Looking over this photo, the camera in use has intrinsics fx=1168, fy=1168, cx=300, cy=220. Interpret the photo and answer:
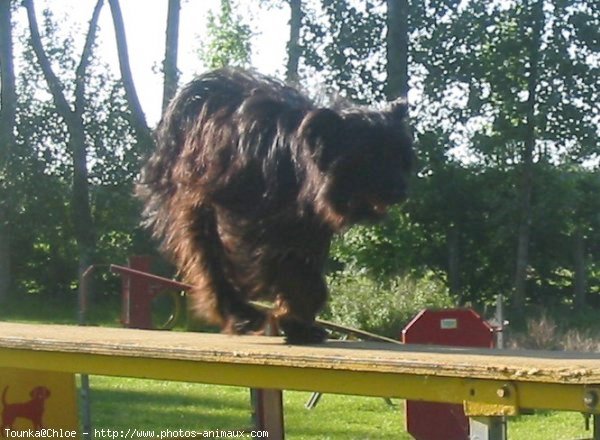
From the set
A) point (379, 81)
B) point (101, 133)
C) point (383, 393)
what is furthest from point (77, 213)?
point (383, 393)

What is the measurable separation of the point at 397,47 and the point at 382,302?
20.7 ft

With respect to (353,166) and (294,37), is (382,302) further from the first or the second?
(353,166)

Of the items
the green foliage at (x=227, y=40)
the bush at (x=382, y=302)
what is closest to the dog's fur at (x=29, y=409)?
the bush at (x=382, y=302)

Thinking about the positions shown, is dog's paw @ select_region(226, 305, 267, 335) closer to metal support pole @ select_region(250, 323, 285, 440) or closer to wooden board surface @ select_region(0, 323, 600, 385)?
wooden board surface @ select_region(0, 323, 600, 385)

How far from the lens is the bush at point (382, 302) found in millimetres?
16734

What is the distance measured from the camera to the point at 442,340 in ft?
26.2

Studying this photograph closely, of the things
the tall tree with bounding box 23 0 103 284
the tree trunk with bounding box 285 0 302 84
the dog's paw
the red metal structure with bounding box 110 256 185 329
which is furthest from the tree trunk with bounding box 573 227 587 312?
the dog's paw

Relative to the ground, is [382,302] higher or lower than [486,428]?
lower

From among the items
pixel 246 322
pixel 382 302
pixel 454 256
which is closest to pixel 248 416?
pixel 246 322

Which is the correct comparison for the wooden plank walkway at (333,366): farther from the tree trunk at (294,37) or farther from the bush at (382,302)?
the tree trunk at (294,37)

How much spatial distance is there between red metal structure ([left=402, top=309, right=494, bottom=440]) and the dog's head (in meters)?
3.24

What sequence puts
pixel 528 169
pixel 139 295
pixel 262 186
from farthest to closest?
pixel 528 169 → pixel 139 295 → pixel 262 186

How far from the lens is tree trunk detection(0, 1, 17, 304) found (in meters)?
24.7

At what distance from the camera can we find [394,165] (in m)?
4.80
